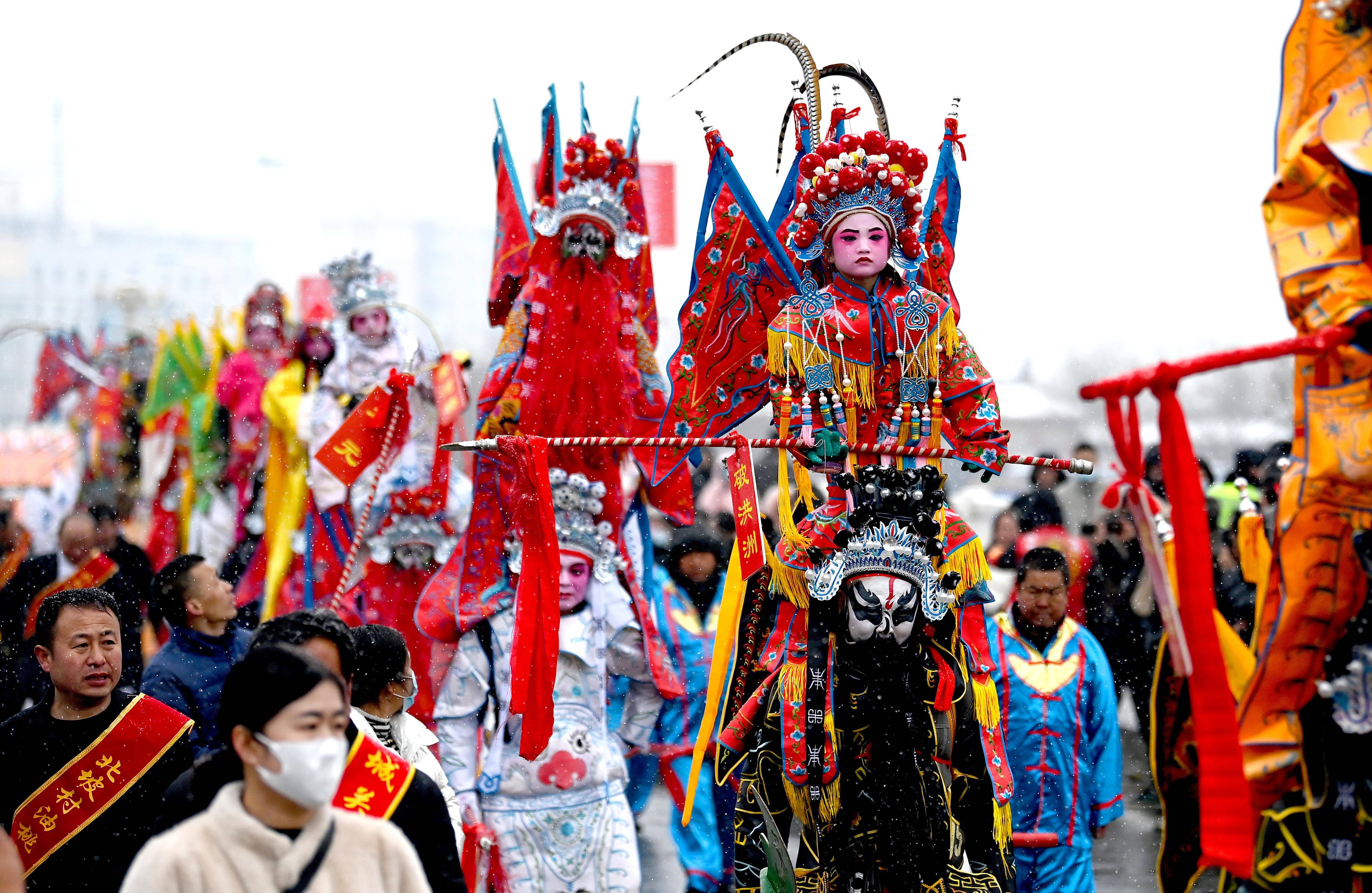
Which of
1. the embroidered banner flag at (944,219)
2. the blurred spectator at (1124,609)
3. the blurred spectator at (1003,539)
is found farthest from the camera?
the blurred spectator at (1124,609)

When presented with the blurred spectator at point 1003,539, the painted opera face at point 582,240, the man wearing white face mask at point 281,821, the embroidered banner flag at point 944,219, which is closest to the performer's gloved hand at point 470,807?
the painted opera face at point 582,240

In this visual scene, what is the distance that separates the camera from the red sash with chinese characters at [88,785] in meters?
4.09

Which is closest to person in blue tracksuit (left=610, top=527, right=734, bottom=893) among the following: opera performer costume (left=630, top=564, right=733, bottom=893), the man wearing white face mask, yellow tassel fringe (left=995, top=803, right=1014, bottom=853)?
opera performer costume (left=630, top=564, right=733, bottom=893)

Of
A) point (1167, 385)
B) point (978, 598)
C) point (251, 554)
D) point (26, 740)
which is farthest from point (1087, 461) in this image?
point (251, 554)

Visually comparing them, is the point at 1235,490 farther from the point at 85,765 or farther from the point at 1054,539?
the point at 85,765

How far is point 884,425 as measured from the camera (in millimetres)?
5270

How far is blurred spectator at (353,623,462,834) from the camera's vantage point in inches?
173

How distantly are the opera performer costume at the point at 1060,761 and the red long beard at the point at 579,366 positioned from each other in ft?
6.13

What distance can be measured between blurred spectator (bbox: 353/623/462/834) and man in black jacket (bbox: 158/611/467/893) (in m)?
0.45

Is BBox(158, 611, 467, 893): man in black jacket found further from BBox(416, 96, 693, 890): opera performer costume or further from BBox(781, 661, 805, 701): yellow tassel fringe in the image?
BBox(416, 96, 693, 890): opera performer costume

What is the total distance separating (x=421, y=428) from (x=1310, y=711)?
546cm

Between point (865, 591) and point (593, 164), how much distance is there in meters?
2.75

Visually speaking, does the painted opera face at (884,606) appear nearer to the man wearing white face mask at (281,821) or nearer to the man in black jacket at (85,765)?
the man in black jacket at (85,765)

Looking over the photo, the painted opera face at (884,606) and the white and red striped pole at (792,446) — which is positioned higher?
the white and red striped pole at (792,446)
